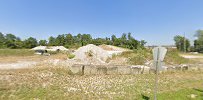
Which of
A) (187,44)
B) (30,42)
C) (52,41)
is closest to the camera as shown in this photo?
(30,42)

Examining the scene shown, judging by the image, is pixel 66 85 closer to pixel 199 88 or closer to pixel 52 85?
pixel 52 85

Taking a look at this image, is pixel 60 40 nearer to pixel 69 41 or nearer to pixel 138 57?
pixel 69 41

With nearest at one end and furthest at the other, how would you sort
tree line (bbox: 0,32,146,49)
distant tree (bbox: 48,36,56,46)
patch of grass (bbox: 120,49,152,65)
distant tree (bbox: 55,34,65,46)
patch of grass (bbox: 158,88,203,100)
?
patch of grass (bbox: 158,88,203,100)
patch of grass (bbox: 120,49,152,65)
tree line (bbox: 0,32,146,49)
distant tree (bbox: 55,34,65,46)
distant tree (bbox: 48,36,56,46)

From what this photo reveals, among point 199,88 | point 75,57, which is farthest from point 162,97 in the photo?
point 75,57

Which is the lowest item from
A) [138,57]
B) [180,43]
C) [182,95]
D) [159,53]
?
[182,95]

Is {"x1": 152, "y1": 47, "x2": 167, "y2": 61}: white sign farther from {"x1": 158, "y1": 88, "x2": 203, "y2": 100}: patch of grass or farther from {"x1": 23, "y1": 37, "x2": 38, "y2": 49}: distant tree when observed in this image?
{"x1": 23, "y1": 37, "x2": 38, "y2": 49}: distant tree

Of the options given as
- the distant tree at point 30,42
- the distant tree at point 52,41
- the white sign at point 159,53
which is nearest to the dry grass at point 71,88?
the white sign at point 159,53

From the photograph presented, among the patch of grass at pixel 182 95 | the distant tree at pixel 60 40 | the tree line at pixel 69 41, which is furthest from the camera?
the distant tree at pixel 60 40

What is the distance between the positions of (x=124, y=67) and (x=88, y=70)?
2.57 metres

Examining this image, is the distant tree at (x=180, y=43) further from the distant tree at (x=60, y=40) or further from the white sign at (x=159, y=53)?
the white sign at (x=159, y=53)

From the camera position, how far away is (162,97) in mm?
8250

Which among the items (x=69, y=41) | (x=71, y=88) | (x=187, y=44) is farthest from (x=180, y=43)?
(x=71, y=88)

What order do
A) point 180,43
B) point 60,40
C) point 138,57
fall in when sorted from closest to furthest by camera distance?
point 138,57 → point 60,40 → point 180,43

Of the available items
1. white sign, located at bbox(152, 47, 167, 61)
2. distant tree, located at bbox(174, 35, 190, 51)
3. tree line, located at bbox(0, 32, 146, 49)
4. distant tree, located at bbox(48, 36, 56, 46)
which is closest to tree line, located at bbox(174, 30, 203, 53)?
distant tree, located at bbox(174, 35, 190, 51)
